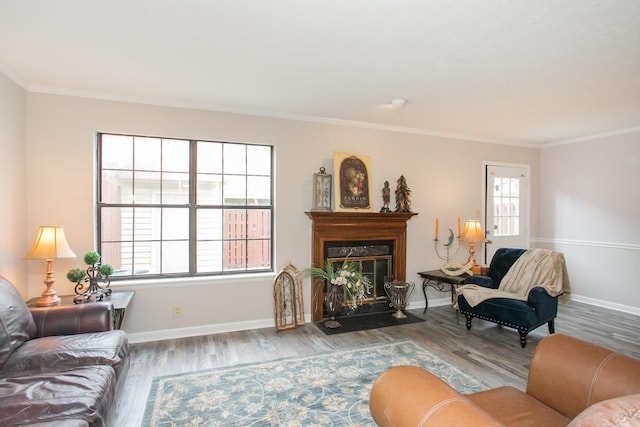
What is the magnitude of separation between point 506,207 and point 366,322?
3.09m

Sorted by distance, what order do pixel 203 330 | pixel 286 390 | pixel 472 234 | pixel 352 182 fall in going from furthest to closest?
pixel 472 234
pixel 352 182
pixel 203 330
pixel 286 390

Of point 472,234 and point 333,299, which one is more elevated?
point 472,234

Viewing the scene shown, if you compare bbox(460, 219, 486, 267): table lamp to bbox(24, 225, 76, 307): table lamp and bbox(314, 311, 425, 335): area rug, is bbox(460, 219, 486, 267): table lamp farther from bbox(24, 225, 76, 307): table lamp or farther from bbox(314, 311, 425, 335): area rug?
bbox(24, 225, 76, 307): table lamp

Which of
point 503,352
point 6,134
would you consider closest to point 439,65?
point 503,352

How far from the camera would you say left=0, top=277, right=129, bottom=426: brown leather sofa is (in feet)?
4.99

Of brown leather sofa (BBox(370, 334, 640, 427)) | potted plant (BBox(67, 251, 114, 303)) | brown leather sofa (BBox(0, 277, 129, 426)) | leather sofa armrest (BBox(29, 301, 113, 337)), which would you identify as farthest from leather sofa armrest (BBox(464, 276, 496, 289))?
potted plant (BBox(67, 251, 114, 303))

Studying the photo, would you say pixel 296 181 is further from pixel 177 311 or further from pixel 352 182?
pixel 177 311

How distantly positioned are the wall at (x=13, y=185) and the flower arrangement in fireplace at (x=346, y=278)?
2702 mm

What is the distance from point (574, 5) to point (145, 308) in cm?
408

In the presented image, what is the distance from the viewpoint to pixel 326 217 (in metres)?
3.95

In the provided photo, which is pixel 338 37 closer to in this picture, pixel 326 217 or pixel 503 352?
Result: pixel 326 217

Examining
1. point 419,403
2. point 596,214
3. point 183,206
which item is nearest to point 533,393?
point 419,403

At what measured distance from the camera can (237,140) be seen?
3.74 meters

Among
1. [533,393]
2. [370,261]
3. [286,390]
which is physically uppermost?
[370,261]
